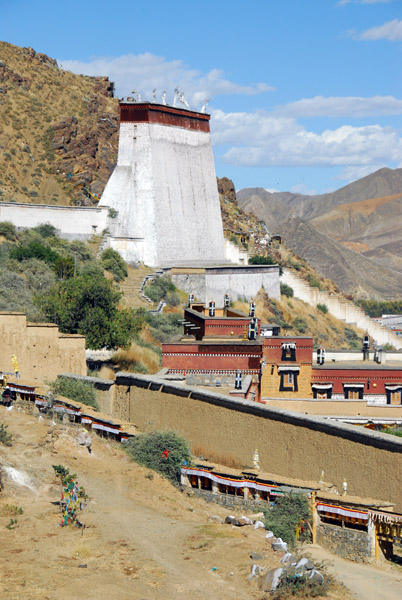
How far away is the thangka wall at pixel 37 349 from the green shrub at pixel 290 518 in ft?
36.4

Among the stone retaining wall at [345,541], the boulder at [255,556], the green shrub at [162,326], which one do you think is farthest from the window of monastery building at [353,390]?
the boulder at [255,556]

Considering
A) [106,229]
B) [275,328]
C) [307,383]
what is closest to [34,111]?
[106,229]

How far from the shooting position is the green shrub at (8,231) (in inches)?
2095

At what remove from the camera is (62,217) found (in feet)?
188

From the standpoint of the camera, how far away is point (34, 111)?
8538 centimetres

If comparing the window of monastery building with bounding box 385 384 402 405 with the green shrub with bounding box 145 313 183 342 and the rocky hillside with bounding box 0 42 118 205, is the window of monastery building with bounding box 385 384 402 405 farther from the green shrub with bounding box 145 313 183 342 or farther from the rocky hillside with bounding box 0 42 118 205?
the rocky hillside with bounding box 0 42 118 205

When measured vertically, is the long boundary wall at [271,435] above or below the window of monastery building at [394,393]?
above

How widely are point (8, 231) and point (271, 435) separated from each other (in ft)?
120

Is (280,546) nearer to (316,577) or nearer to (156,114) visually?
(316,577)

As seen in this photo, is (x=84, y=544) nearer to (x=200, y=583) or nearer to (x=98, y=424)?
(x=200, y=583)

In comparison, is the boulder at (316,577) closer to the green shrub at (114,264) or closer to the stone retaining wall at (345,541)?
the stone retaining wall at (345,541)

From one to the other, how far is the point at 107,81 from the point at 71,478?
8238 centimetres

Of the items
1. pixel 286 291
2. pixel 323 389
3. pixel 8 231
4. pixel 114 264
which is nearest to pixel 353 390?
pixel 323 389

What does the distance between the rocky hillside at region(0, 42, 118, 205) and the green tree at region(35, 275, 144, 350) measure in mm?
33462
